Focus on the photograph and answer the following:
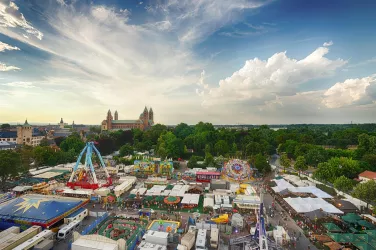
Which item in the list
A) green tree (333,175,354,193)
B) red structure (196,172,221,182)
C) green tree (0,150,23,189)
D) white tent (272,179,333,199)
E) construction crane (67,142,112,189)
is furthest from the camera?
red structure (196,172,221,182)

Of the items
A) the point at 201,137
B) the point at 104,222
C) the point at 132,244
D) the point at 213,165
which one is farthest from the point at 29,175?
the point at 201,137

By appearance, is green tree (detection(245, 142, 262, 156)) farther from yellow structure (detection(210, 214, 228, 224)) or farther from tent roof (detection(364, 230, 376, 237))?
tent roof (detection(364, 230, 376, 237))

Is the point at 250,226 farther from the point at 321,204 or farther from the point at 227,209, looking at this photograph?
the point at 321,204

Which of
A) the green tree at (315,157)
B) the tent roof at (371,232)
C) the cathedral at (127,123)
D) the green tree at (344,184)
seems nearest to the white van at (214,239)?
the tent roof at (371,232)

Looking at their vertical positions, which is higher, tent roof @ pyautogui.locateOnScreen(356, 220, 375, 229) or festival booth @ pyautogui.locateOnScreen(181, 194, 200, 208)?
festival booth @ pyautogui.locateOnScreen(181, 194, 200, 208)

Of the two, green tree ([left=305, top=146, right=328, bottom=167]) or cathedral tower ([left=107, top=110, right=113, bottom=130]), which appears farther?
cathedral tower ([left=107, top=110, right=113, bottom=130])

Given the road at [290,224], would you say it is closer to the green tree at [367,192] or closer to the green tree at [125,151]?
the green tree at [367,192]

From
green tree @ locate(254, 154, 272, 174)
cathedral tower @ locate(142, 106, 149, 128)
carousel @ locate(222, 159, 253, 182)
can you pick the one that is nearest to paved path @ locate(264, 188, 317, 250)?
carousel @ locate(222, 159, 253, 182)

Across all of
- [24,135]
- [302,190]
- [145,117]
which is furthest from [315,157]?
[145,117]
